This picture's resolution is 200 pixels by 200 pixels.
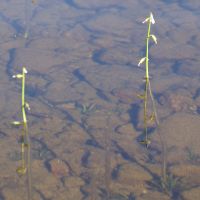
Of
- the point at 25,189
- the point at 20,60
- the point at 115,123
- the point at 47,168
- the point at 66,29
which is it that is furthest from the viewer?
the point at 66,29

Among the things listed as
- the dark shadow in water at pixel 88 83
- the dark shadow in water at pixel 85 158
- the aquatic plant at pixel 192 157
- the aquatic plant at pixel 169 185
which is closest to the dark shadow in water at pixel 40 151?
the dark shadow in water at pixel 85 158

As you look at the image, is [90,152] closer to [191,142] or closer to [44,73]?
[191,142]

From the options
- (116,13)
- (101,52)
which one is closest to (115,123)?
(101,52)

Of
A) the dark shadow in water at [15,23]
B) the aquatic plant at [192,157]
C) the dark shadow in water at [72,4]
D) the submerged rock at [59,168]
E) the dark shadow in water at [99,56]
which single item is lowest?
the submerged rock at [59,168]

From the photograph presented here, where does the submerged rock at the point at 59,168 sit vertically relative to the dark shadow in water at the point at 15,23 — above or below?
below

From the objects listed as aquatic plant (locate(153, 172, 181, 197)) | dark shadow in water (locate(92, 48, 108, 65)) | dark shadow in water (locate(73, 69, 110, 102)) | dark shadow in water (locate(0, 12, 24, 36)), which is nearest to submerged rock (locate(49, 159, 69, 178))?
aquatic plant (locate(153, 172, 181, 197))

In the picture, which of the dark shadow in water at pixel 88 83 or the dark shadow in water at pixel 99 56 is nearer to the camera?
the dark shadow in water at pixel 88 83

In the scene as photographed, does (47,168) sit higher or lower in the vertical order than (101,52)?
lower

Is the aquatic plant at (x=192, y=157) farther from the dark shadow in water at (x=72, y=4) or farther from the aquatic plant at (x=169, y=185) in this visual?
the dark shadow in water at (x=72, y=4)

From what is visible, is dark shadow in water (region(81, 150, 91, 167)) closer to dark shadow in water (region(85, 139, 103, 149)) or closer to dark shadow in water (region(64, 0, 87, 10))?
dark shadow in water (region(85, 139, 103, 149))
